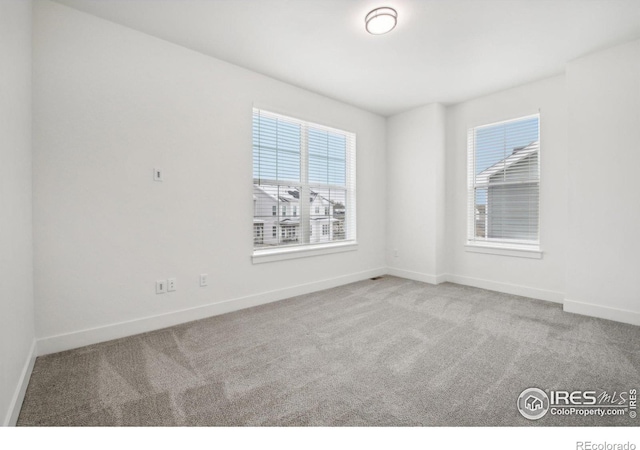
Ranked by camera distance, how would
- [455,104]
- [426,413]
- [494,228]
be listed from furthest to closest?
[455,104], [494,228], [426,413]

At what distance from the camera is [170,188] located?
9.36ft

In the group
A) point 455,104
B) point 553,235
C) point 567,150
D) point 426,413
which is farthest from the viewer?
point 455,104

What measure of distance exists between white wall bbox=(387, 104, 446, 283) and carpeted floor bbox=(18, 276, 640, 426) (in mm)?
1489

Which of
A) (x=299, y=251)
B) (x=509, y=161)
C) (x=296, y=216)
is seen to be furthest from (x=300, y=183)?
(x=509, y=161)

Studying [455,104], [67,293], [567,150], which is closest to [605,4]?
[567,150]

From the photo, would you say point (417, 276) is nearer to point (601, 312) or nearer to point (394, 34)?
point (601, 312)

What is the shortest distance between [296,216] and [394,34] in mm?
2350

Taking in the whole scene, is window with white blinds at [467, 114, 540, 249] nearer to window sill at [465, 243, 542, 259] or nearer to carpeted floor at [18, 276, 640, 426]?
window sill at [465, 243, 542, 259]

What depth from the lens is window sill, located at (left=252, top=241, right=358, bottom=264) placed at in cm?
356

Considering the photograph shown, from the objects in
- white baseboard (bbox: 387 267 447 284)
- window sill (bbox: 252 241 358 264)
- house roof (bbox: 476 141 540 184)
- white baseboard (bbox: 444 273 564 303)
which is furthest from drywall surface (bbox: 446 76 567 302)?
window sill (bbox: 252 241 358 264)

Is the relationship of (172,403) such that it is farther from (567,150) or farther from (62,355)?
(567,150)

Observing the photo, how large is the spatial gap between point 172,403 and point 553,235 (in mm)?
4347

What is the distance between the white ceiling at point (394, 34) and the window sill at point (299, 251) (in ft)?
7.12

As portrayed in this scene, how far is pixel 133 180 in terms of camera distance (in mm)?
2641
